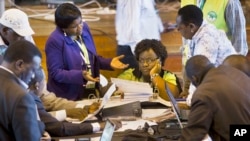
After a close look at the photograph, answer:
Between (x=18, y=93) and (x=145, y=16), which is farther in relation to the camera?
(x=145, y=16)

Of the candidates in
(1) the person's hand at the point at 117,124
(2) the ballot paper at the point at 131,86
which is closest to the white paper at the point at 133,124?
(1) the person's hand at the point at 117,124

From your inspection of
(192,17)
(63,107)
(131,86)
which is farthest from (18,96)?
(192,17)

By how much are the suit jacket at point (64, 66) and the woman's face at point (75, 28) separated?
0.05m

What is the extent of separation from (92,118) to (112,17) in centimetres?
494

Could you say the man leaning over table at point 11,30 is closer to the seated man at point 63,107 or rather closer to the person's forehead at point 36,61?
the seated man at point 63,107

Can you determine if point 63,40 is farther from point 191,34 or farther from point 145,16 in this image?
point 145,16

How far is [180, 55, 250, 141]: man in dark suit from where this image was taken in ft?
9.31

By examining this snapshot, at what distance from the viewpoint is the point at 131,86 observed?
13.0ft

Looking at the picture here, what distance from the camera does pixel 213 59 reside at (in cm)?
393

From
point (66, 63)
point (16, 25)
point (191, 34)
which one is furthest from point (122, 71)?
point (16, 25)

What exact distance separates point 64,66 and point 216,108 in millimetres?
1777

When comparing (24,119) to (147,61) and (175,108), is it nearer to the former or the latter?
(175,108)

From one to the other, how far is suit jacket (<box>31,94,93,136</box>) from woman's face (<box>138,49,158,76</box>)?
1.11 metres

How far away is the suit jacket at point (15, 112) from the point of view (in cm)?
270
